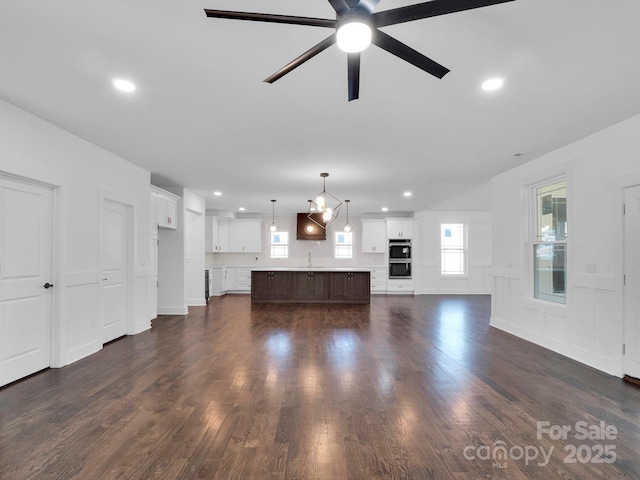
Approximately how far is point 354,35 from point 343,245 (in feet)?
33.1

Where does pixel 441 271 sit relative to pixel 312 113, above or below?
below

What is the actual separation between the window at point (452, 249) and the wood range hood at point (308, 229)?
3.81m

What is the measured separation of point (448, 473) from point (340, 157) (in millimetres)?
3858

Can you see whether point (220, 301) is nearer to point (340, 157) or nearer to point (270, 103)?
point (340, 157)

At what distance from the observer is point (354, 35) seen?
1590 millimetres

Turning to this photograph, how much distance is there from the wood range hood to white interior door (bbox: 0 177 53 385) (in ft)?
25.1

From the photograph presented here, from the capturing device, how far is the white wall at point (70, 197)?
3.39m

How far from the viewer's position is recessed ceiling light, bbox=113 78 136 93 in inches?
109

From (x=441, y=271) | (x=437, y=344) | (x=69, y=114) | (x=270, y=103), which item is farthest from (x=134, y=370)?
(x=441, y=271)

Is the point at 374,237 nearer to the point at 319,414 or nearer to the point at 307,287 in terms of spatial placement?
the point at 307,287

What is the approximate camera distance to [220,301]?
924 centimetres

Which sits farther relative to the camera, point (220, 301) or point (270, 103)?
point (220, 301)

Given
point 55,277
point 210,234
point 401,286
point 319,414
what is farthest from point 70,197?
point 401,286

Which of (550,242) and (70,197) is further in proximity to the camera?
(550,242)
